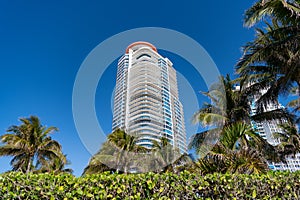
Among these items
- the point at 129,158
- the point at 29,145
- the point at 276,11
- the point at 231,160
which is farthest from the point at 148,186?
the point at 29,145

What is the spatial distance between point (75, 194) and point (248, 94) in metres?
9.52

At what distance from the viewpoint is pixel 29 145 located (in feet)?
48.7

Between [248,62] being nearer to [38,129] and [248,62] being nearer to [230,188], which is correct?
[230,188]

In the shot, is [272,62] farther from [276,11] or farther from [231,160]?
[231,160]

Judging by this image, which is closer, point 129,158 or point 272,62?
point 272,62

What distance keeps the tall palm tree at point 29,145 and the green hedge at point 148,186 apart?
14.4m

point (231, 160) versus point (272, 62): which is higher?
point (272, 62)

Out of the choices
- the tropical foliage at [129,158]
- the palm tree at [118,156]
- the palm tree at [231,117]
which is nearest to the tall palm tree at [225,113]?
the palm tree at [231,117]

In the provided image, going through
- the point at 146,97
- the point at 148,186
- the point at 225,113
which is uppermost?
the point at 146,97

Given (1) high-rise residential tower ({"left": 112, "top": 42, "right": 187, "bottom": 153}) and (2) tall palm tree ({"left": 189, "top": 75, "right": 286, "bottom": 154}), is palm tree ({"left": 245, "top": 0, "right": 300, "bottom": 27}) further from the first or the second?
(1) high-rise residential tower ({"left": 112, "top": 42, "right": 187, "bottom": 153})

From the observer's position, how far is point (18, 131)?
15.3 metres

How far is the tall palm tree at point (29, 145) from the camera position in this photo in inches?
570

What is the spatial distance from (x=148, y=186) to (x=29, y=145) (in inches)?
608

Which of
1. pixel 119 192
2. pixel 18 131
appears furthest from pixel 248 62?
pixel 18 131
